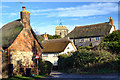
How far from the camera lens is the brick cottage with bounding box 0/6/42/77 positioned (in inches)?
679

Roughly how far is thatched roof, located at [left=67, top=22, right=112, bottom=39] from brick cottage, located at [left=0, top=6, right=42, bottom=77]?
108ft

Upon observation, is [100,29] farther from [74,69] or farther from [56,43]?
[74,69]

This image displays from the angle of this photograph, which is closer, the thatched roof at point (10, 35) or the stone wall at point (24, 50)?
the thatched roof at point (10, 35)

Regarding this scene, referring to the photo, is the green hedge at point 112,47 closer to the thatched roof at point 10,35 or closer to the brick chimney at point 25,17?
the brick chimney at point 25,17

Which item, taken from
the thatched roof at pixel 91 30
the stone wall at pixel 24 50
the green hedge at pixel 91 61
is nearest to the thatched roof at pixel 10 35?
the stone wall at pixel 24 50

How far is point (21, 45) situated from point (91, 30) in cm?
3735

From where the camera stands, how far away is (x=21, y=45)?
722 inches

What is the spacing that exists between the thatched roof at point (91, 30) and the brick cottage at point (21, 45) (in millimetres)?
32787

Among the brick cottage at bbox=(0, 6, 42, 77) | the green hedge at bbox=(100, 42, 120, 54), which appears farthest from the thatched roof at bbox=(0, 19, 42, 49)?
the green hedge at bbox=(100, 42, 120, 54)

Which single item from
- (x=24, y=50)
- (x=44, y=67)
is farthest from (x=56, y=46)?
(x=24, y=50)

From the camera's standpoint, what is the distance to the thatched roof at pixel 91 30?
1940 inches

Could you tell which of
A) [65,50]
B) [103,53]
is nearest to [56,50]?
[65,50]

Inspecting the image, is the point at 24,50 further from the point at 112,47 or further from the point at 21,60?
the point at 112,47

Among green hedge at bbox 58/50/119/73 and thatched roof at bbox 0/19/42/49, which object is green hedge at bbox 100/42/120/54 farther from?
thatched roof at bbox 0/19/42/49
